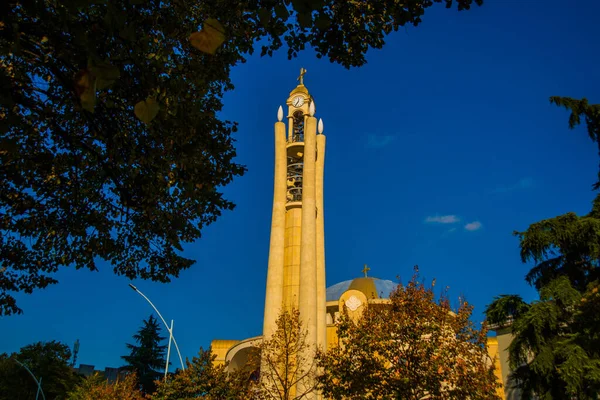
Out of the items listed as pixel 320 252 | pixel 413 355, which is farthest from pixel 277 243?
pixel 413 355

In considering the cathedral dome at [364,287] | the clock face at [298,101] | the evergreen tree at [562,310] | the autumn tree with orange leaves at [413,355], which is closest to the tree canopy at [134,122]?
the autumn tree with orange leaves at [413,355]

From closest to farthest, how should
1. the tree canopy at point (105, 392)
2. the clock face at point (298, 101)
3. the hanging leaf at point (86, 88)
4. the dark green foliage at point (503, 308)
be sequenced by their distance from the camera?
the hanging leaf at point (86, 88), the dark green foliage at point (503, 308), the tree canopy at point (105, 392), the clock face at point (298, 101)

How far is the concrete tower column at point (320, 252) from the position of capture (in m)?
27.8

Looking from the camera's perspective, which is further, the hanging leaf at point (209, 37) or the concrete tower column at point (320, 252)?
the concrete tower column at point (320, 252)

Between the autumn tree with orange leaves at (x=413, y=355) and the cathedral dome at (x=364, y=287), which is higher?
the cathedral dome at (x=364, y=287)

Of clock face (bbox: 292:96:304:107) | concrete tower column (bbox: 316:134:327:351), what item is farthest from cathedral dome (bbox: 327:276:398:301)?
clock face (bbox: 292:96:304:107)

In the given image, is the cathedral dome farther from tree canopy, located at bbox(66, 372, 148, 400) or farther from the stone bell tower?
tree canopy, located at bbox(66, 372, 148, 400)

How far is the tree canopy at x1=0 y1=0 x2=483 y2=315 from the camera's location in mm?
5758

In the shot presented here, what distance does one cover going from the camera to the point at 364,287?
135ft

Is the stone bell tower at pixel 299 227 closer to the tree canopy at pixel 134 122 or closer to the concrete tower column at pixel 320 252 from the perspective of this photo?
the concrete tower column at pixel 320 252

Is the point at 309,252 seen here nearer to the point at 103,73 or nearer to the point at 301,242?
the point at 301,242

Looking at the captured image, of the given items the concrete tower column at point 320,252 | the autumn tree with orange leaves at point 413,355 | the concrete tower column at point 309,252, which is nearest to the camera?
the autumn tree with orange leaves at point 413,355

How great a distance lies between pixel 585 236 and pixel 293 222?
16.8 m

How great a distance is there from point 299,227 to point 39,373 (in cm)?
2579
